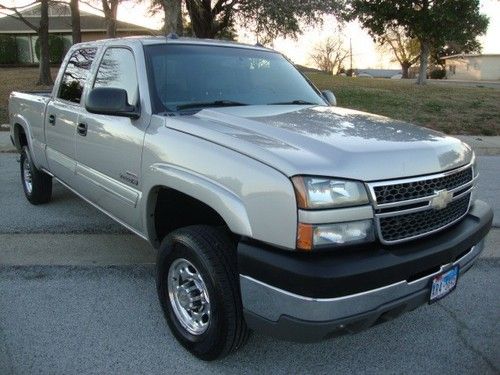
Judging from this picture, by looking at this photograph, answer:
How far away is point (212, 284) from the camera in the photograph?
8.93ft

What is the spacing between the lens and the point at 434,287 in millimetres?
2730

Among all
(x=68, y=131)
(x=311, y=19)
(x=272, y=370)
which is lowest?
(x=272, y=370)

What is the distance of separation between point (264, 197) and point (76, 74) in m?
3.16

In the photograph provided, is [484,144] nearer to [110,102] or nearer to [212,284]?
[110,102]

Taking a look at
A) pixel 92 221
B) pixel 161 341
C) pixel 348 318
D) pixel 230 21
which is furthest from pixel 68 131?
pixel 230 21

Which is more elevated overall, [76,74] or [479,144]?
[76,74]

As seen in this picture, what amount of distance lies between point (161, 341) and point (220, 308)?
2.46 ft

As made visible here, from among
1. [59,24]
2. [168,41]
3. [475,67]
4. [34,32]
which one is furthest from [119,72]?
[475,67]

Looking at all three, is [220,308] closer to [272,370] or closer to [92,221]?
[272,370]

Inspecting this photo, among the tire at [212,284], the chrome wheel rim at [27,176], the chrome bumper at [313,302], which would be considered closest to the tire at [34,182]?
the chrome wheel rim at [27,176]

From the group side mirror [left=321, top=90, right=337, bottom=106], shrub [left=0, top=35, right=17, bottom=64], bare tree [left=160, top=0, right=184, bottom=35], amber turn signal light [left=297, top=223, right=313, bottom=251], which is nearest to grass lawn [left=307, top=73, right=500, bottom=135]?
bare tree [left=160, top=0, right=184, bottom=35]

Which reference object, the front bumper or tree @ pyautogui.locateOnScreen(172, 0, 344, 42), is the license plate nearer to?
the front bumper

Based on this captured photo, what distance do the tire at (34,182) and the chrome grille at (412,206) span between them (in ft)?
14.8

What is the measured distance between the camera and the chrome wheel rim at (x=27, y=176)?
6.09 metres
